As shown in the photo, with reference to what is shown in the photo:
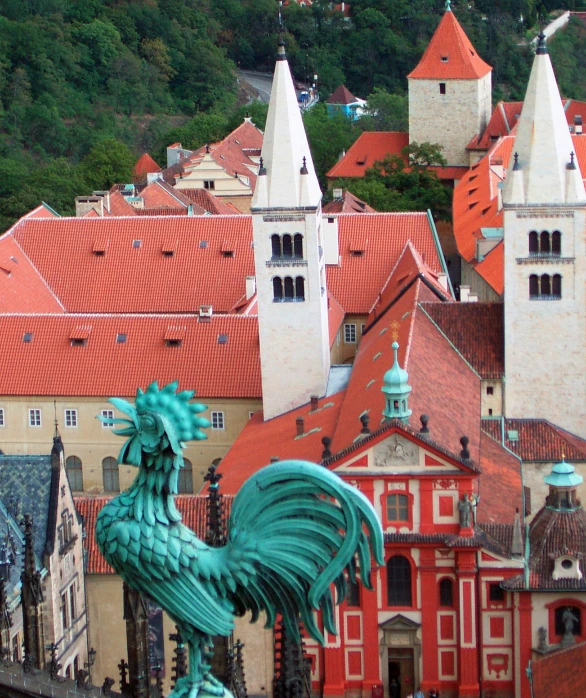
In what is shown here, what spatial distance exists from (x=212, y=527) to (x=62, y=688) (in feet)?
11.5

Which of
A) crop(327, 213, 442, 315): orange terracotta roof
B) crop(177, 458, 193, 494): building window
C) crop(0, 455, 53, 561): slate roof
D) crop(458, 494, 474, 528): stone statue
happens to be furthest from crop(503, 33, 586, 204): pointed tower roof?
crop(0, 455, 53, 561): slate roof

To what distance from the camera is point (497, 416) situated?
211ft

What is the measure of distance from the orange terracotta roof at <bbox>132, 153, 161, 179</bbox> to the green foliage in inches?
→ 751

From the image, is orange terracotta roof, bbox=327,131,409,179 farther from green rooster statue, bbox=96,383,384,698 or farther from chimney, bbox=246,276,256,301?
green rooster statue, bbox=96,383,384,698

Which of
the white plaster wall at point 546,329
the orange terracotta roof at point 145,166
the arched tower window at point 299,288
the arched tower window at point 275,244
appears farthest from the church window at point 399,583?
the orange terracotta roof at point 145,166

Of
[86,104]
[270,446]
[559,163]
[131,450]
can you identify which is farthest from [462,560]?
[86,104]

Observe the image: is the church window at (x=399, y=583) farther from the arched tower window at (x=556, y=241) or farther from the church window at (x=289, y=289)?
the arched tower window at (x=556, y=241)

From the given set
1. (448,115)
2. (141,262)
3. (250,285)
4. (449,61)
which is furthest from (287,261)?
(449,61)

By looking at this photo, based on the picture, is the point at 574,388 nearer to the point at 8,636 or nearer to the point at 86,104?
the point at 8,636

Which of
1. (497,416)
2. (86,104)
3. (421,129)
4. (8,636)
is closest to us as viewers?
(8,636)

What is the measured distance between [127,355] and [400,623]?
62.2 ft

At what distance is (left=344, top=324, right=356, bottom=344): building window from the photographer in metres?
77.4

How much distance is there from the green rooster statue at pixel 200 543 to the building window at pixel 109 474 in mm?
50883

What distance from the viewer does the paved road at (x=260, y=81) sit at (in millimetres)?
164000
